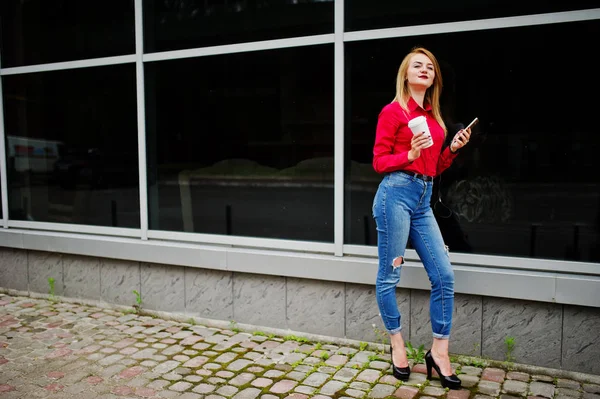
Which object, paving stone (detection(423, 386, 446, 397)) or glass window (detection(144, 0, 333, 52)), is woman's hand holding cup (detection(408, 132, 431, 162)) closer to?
paving stone (detection(423, 386, 446, 397))

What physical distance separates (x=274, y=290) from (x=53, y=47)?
4000mm

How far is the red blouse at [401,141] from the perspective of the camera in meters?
3.89

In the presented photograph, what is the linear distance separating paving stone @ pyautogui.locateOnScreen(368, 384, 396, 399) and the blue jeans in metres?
0.40

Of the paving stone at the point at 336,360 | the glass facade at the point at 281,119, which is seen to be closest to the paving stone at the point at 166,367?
the paving stone at the point at 336,360

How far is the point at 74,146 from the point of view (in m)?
6.68

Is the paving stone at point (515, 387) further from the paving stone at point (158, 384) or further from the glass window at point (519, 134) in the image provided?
the paving stone at point (158, 384)

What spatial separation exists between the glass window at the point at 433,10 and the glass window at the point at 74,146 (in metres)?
2.62

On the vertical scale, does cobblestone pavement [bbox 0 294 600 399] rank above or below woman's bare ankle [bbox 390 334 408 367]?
below

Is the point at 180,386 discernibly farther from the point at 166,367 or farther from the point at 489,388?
the point at 489,388

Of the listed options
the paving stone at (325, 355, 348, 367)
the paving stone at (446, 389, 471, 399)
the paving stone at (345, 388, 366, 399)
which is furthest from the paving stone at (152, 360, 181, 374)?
the paving stone at (446, 389, 471, 399)

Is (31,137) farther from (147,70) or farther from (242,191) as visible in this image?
(242,191)

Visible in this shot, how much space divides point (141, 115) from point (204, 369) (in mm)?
2891

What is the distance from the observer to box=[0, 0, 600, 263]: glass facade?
433cm

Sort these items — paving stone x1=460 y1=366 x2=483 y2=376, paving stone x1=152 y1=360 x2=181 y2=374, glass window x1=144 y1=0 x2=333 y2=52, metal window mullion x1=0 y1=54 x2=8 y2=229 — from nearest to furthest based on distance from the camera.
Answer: paving stone x1=460 y1=366 x2=483 y2=376 → paving stone x1=152 y1=360 x2=181 y2=374 → glass window x1=144 y1=0 x2=333 y2=52 → metal window mullion x1=0 y1=54 x2=8 y2=229
